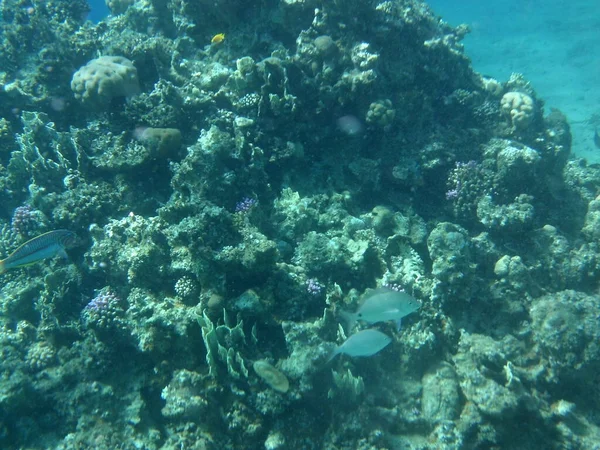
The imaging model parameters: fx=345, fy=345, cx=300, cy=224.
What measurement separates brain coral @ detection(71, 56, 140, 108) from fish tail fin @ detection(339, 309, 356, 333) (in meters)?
6.50

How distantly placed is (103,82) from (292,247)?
5.24m

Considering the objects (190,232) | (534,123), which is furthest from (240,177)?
(534,123)

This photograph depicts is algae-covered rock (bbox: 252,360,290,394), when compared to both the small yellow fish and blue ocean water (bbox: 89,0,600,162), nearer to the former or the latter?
the small yellow fish

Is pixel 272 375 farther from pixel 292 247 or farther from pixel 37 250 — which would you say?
pixel 37 250

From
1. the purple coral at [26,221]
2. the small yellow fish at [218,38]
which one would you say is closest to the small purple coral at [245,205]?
the purple coral at [26,221]

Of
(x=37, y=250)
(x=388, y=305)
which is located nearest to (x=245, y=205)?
(x=388, y=305)

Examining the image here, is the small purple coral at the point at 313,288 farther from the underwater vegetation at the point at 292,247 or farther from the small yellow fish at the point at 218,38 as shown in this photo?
the small yellow fish at the point at 218,38

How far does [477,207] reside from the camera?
688 centimetres

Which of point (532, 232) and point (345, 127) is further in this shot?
point (345, 127)

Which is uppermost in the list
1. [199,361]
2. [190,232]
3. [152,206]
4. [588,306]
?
[152,206]

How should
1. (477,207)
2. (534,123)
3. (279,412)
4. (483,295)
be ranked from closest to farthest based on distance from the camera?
(279,412) < (483,295) < (477,207) < (534,123)

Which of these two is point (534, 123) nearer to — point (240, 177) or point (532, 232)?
point (532, 232)

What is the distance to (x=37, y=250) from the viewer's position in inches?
206

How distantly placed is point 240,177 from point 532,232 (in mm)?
5659
